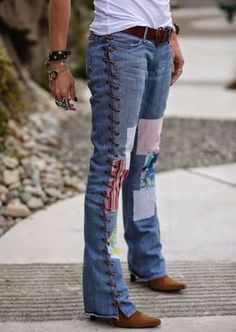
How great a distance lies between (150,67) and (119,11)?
0.95ft

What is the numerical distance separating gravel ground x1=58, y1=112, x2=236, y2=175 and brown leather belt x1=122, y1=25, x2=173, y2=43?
10.3ft

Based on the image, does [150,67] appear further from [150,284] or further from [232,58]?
[232,58]

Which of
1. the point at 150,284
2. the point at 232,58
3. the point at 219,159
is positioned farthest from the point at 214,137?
the point at 232,58

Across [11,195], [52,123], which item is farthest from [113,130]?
[52,123]

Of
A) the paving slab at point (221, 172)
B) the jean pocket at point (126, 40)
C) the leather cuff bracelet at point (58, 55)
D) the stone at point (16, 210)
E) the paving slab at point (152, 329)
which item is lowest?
the paving slab at point (221, 172)

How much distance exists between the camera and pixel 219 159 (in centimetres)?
749

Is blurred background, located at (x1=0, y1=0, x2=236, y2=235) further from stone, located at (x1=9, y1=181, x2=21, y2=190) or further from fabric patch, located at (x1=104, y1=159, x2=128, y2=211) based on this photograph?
fabric patch, located at (x1=104, y1=159, x2=128, y2=211)

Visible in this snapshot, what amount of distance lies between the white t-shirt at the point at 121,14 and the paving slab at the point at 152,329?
1182 millimetres

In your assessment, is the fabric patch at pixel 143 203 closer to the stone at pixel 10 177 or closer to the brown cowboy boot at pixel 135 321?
the brown cowboy boot at pixel 135 321

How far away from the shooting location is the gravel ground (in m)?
7.38

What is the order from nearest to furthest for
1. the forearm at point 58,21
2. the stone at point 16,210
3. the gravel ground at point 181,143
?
the forearm at point 58,21, the stone at point 16,210, the gravel ground at point 181,143

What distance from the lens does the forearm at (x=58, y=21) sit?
3633 mm

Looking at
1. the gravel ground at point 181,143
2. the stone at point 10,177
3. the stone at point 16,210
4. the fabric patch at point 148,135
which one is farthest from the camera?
the gravel ground at point 181,143

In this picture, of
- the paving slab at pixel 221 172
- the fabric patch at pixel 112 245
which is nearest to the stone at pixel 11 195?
the paving slab at pixel 221 172
